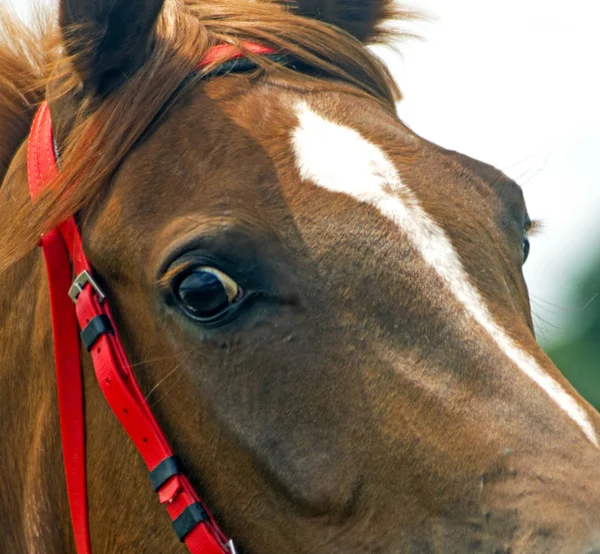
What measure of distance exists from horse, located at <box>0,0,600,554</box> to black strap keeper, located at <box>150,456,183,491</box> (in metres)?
0.04

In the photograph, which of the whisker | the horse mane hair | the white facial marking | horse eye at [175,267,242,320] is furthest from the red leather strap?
the white facial marking

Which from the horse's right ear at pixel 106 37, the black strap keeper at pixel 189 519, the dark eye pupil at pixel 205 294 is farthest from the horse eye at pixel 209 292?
the horse's right ear at pixel 106 37

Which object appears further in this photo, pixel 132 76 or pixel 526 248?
pixel 526 248

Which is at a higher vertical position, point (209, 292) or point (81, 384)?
point (209, 292)

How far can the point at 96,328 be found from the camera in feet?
9.36

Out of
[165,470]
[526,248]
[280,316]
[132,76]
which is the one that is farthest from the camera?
[526,248]

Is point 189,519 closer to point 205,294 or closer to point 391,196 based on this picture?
point 205,294

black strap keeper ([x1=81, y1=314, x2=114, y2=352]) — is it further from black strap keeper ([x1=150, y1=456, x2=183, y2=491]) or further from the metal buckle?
black strap keeper ([x1=150, y1=456, x2=183, y2=491])

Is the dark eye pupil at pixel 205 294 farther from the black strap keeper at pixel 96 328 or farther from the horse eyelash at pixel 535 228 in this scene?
the horse eyelash at pixel 535 228

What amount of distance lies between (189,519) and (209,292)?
685 mm

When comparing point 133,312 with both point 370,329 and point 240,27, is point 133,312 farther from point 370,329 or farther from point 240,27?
point 240,27

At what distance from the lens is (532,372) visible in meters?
2.37

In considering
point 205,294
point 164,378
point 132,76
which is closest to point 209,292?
point 205,294

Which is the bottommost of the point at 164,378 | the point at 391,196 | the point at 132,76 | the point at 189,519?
the point at 189,519
